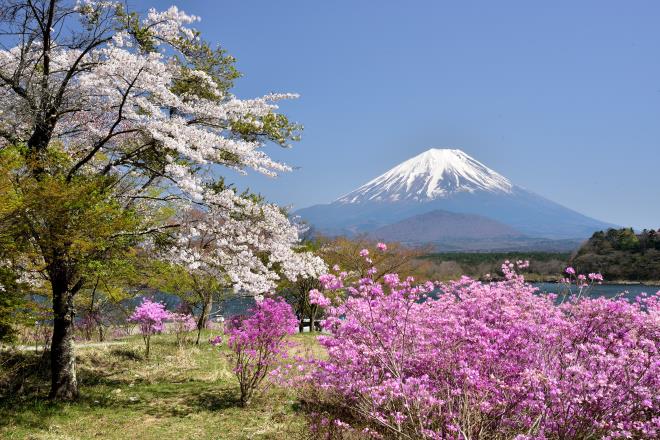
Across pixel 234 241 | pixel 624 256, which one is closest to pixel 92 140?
pixel 234 241

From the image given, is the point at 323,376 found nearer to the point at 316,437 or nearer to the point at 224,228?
the point at 316,437

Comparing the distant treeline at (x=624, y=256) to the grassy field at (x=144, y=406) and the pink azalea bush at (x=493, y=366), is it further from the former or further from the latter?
the pink azalea bush at (x=493, y=366)

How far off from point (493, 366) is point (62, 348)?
941 cm

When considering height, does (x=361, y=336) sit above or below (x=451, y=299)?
below

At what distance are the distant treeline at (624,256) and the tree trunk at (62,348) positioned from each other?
79.4 m

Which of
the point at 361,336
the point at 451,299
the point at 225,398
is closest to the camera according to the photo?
the point at 361,336

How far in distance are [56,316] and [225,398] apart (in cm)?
432

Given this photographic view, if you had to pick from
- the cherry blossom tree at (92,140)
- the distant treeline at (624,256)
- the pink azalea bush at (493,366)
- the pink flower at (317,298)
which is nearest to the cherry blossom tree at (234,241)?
the cherry blossom tree at (92,140)

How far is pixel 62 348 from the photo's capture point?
995cm

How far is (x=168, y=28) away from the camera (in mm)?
9859

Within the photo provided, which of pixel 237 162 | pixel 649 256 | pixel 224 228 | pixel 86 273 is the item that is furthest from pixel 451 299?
pixel 649 256

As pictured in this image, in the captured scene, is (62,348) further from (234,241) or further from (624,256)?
(624,256)

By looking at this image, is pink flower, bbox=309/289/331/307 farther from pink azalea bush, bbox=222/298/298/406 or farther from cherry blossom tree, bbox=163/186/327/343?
pink azalea bush, bbox=222/298/298/406

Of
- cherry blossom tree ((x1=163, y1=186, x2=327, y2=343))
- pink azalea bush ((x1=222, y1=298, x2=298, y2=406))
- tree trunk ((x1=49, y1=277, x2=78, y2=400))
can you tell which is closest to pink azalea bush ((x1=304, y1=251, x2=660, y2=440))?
pink azalea bush ((x1=222, y1=298, x2=298, y2=406))
